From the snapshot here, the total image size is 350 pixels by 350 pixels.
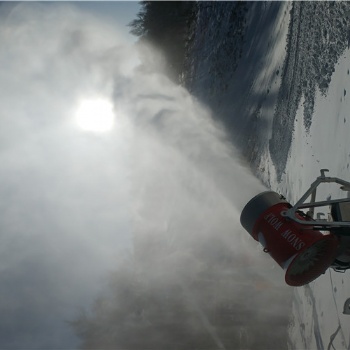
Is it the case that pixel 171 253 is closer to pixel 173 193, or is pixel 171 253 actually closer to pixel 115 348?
pixel 173 193

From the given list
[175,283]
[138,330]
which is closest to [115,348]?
[138,330]

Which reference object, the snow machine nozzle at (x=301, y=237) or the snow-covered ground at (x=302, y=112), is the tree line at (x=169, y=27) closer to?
the snow-covered ground at (x=302, y=112)

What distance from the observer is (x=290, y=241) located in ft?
13.5

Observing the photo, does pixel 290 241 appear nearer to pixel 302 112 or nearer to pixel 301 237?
pixel 301 237

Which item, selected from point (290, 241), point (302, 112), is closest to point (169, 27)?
point (302, 112)

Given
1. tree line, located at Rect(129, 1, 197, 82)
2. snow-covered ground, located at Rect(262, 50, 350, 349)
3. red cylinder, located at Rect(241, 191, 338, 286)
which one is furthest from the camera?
tree line, located at Rect(129, 1, 197, 82)

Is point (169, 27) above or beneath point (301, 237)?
above

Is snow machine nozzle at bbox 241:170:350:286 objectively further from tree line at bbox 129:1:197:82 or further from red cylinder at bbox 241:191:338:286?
tree line at bbox 129:1:197:82

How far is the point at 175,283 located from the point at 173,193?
11.9 feet

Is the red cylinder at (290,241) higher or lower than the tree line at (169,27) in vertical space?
lower

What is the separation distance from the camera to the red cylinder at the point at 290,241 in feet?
13.2

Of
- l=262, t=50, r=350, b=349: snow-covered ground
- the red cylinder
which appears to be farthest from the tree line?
the red cylinder

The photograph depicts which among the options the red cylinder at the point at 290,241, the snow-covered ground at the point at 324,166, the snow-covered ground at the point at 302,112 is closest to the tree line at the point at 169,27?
the snow-covered ground at the point at 302,112

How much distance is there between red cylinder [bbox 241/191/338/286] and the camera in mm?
4023
